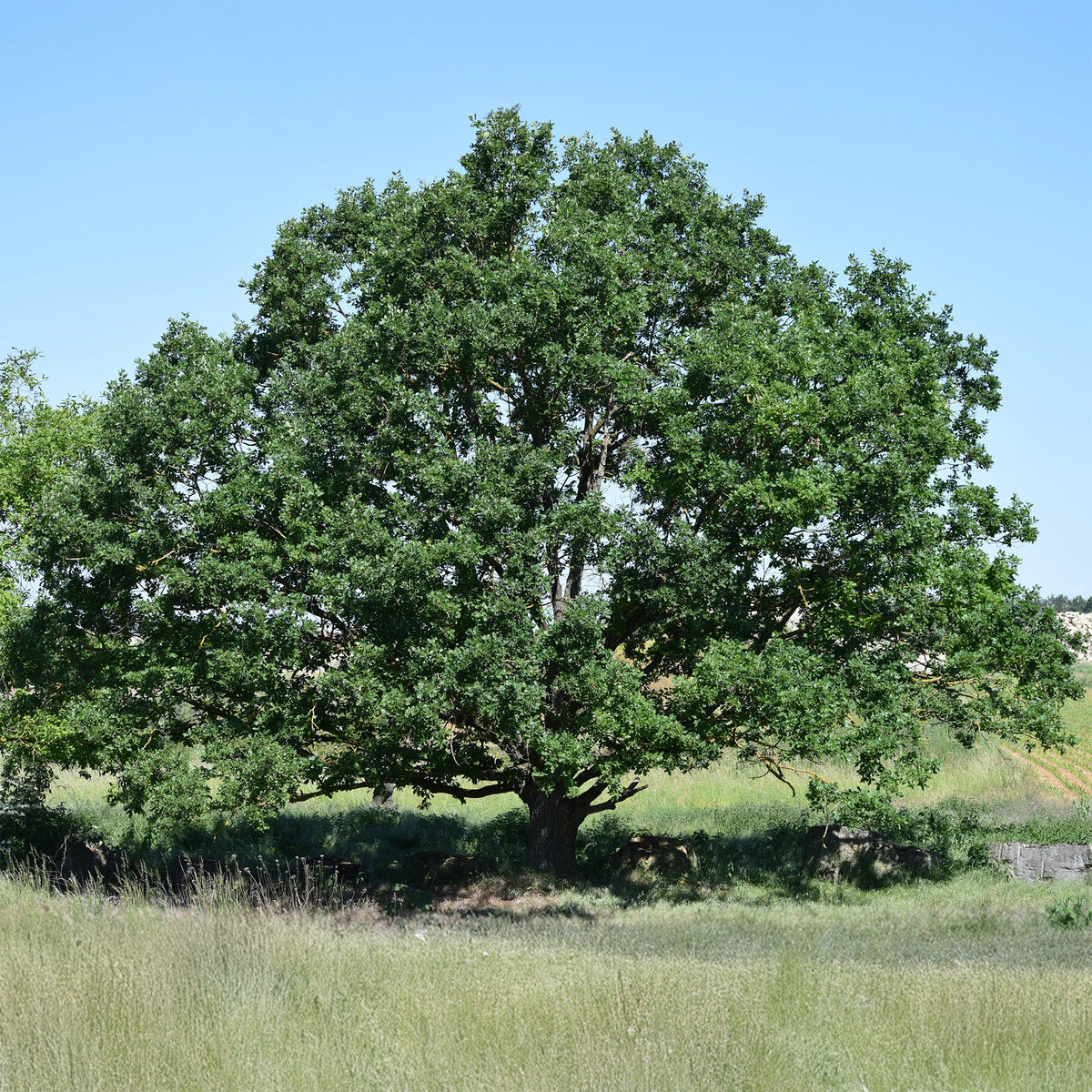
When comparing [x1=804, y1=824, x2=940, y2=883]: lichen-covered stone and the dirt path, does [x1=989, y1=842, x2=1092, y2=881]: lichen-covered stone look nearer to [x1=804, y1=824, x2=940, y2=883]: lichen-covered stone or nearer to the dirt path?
[x1=804, y1=824, x2=940, y2=883]: lichen-covered stone

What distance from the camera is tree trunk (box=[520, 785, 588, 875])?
852 inches

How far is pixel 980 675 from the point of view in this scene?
18.9m

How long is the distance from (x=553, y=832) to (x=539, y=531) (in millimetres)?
8412

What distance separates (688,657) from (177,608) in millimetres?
9539

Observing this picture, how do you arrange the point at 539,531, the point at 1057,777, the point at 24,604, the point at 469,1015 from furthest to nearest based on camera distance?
1. the point at 1057,777
2. the point at 24,604
3. the point at 539,531
4. the point at 469,1015

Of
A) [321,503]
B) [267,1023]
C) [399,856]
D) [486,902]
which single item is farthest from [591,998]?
[399,856]

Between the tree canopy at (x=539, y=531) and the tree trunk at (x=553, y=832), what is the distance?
122 centimetres

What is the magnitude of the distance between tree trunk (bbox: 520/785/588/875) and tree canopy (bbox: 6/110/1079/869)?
48.1 inches

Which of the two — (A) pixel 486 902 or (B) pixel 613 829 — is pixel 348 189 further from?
(B) pixel 613 829

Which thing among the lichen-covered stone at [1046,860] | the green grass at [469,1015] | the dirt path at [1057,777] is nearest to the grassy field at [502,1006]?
the green grass at [469,1015]

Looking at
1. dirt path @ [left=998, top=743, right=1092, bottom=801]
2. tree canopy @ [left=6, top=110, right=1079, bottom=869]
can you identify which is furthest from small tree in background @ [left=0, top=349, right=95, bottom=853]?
dirt path @ [left=998, top=743, right=1092, bottom=801]

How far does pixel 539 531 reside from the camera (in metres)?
16.3

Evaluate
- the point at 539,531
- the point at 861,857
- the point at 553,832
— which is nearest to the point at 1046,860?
the point at 861,857

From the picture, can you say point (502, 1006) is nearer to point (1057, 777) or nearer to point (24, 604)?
point (24, 604)
